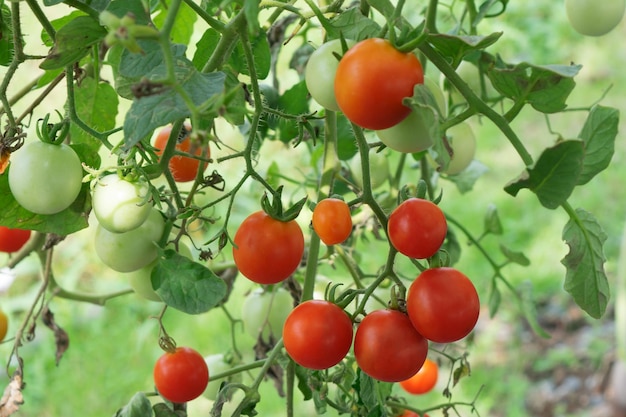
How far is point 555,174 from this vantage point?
0.51m

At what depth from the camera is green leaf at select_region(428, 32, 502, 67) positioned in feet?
1.59

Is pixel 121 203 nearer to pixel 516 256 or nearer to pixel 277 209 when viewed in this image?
pixel 277 209

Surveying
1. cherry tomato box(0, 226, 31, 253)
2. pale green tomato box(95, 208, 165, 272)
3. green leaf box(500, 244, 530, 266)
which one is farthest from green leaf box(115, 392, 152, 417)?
green leaf box(500, 244, 530, 266)

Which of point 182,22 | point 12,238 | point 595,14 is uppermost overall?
point 595,14

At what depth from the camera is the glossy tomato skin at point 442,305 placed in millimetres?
555

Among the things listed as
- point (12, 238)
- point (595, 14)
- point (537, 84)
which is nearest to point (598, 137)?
point (537, 84)

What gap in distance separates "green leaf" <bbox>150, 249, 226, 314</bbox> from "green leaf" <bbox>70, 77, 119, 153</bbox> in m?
0.20

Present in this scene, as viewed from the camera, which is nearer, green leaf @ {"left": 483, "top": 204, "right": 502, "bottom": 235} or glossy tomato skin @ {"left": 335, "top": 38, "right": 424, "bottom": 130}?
glossy tomato skin @ {"left": 335, "top": 38, "right": 424, "bottom": 130}

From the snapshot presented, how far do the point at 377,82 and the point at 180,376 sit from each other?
0.35 m

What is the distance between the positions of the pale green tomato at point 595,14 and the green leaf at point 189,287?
427mm

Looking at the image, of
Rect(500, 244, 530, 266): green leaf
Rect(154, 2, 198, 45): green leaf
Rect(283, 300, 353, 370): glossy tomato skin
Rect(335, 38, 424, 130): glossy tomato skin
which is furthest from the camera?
Rect(500, 244, 530, 266): green leaf

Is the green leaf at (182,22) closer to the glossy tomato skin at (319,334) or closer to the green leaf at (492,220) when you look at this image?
the glossy tomato skin at (319,334)

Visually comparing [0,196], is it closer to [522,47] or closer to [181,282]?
[181,282]

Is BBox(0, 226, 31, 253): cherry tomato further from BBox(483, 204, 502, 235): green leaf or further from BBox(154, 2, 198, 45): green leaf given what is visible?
BBox(483, 204, 502, 235): green leaf
